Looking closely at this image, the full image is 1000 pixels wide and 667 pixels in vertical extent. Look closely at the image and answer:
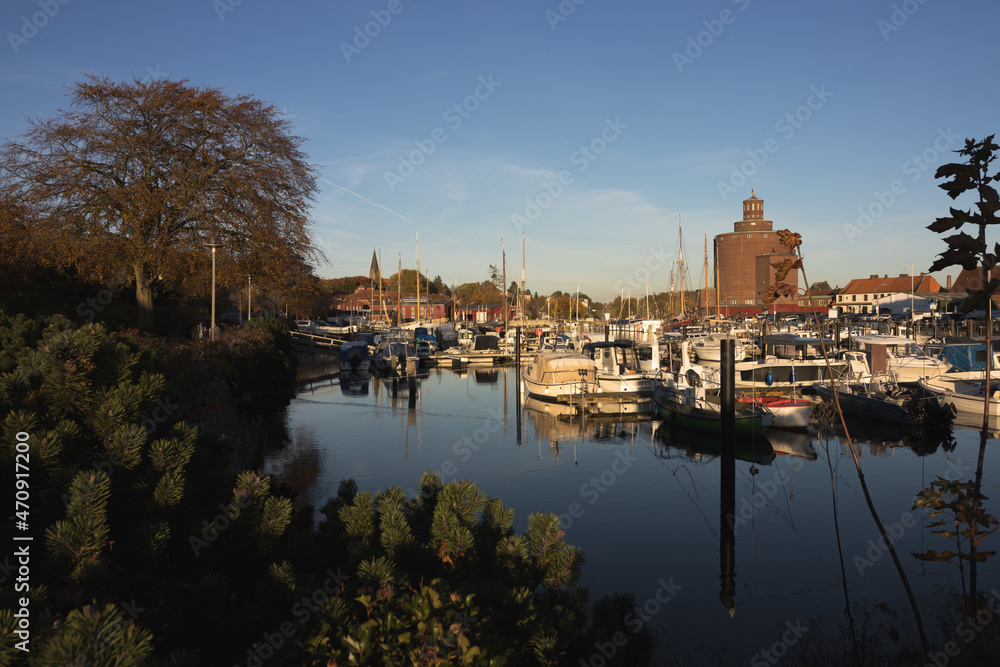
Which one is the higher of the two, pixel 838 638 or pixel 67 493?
pixel 67 493

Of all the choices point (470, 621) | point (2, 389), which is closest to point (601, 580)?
point (470, 621)

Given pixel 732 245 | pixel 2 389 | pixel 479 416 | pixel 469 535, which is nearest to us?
pixel 2 389

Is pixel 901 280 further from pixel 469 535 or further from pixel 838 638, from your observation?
pixel 469 535

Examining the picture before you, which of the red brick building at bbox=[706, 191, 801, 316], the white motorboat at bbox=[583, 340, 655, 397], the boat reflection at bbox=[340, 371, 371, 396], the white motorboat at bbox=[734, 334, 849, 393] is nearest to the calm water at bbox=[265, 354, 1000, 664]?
the white motorboat at bbox=[583, 340, 655, 397]

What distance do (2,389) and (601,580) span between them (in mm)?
10303

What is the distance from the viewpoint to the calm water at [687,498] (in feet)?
35.9

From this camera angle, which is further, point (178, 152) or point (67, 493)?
point (178, 152)

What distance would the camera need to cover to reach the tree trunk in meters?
23.7

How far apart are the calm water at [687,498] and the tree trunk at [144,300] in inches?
264

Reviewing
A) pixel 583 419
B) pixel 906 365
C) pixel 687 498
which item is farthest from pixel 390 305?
pixel 687 498

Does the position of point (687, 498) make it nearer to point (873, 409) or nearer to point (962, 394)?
point (873, 409)

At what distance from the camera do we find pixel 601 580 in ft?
39.7

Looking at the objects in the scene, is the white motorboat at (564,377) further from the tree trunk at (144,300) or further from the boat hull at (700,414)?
the tree trunk at (144,300)

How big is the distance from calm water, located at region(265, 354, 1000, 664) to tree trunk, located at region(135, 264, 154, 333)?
6694 mm
